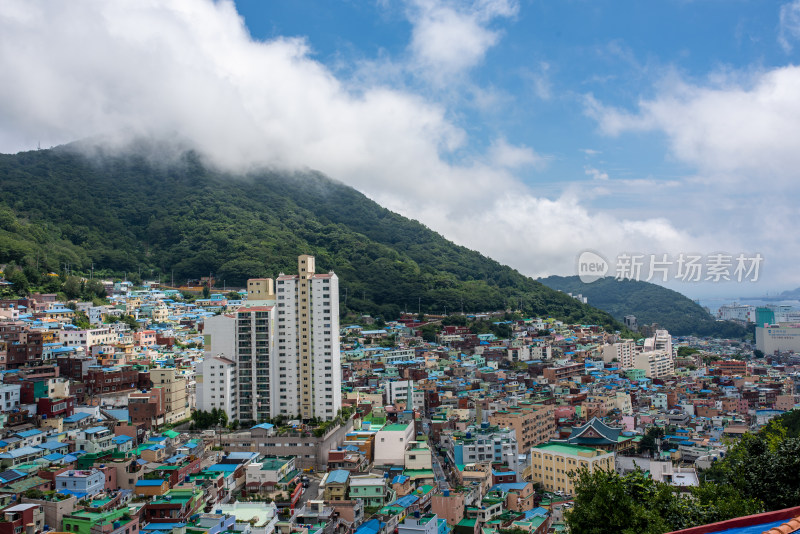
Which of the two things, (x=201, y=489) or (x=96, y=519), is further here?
(x=201, y=489)

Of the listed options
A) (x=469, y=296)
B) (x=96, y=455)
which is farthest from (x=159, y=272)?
(x=96, y=455)

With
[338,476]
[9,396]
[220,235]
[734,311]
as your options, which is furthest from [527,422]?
[734,311]

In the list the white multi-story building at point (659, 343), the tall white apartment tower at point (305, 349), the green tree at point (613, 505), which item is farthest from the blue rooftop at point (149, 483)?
the white multi-story building at point (659, 343)

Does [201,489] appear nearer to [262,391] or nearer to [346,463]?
[346,463]

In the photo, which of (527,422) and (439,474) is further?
(527,422)

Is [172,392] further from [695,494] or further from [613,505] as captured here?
[695,494]

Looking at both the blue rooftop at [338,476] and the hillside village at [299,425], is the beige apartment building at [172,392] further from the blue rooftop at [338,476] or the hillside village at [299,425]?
the blue rooftop at [338,476]

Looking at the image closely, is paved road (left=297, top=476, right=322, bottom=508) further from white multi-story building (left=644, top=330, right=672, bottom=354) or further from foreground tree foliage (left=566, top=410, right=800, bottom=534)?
white multi-story building (left=644, top=330, right=672, bottom=354)
